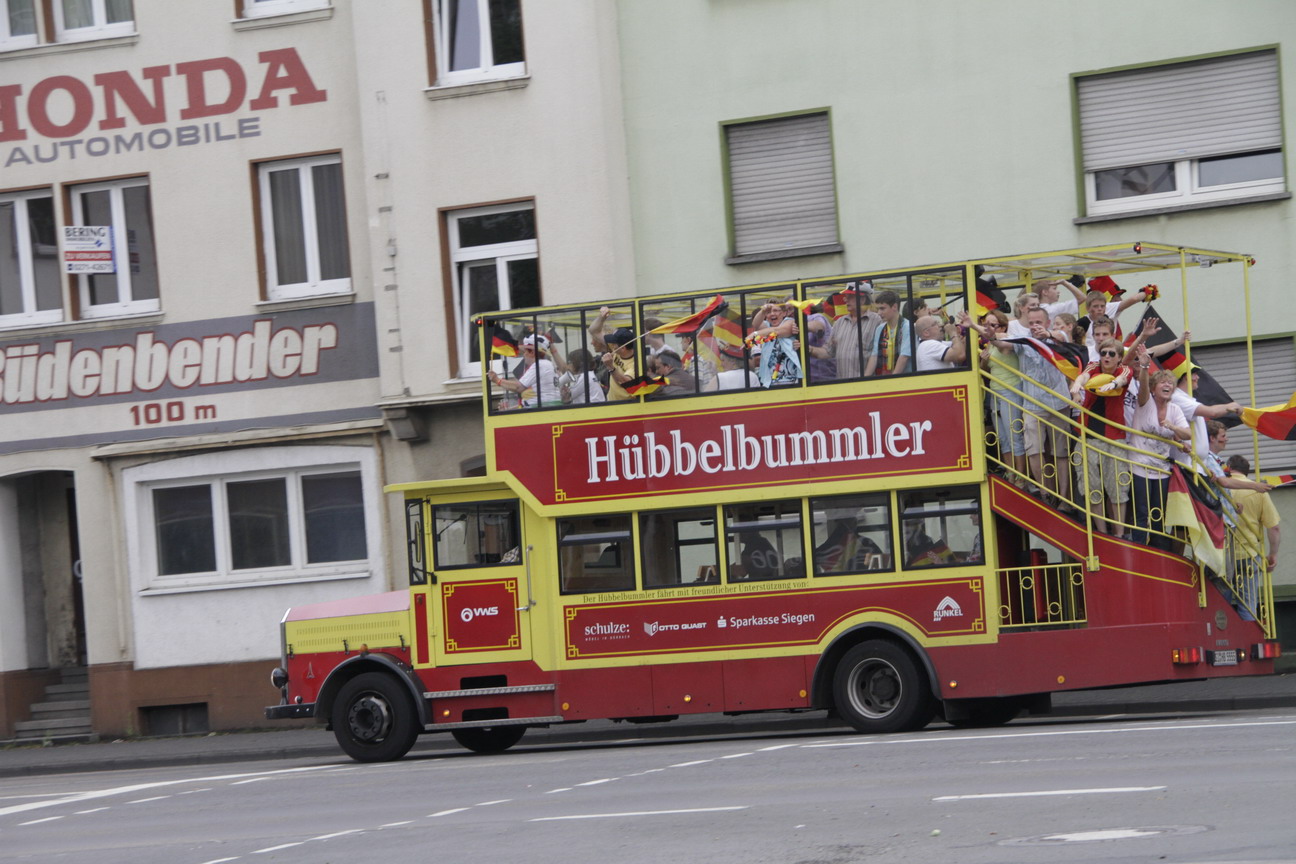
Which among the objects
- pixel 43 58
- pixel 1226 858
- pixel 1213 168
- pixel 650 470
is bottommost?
pixel 1226 858

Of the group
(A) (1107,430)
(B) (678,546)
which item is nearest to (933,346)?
(A) (1107,430)

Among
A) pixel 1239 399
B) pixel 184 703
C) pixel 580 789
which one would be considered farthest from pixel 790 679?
pixel 184 703

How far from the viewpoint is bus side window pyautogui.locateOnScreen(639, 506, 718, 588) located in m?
15.7

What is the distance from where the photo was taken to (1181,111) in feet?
66.1

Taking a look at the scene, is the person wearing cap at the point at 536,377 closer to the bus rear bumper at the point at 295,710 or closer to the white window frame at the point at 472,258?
the bus rear bumper at the point at 295,710

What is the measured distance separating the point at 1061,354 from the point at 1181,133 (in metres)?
6.29

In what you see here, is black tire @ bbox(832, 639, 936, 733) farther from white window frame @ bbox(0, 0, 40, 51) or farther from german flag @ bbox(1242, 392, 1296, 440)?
white window frame @ bbox(0, 0, 40, 51)

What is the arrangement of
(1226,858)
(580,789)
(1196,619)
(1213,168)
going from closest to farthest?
(1226,858), (580,789), (1196,619), (1213,168)

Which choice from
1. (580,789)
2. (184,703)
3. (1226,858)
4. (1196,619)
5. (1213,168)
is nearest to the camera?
(1226,858)

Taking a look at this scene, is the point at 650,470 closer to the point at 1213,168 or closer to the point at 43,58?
the point at 1213,168

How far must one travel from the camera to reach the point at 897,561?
49.4 ft

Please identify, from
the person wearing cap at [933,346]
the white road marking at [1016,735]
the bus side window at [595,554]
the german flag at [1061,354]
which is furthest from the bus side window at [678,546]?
the german flag at [1061,354]

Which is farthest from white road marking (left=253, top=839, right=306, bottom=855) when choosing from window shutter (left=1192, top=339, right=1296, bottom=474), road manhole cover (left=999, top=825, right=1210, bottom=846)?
window shutter (left=1192, top=339, right=1296, bottom=474)

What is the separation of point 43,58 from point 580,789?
51.0 feet
